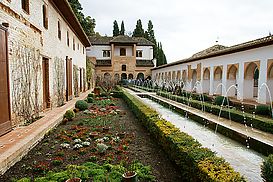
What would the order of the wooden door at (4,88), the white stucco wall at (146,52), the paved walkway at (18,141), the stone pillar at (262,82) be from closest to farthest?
the paved walkway at (18,141), the wooden door at (4,88), the stone pillar at (262,82), the white stucco wall at (146,52)

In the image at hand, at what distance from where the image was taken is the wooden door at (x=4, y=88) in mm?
5875

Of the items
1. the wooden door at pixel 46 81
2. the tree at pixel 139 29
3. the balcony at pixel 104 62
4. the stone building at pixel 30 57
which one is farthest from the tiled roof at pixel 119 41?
the wooden door at pixel 46 81

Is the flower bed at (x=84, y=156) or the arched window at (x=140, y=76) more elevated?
the arched window at (x=140, y=76)

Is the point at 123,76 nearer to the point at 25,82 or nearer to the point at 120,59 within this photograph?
the point at 120,59

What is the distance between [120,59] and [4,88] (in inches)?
1385

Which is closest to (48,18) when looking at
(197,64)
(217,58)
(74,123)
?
(74,123)

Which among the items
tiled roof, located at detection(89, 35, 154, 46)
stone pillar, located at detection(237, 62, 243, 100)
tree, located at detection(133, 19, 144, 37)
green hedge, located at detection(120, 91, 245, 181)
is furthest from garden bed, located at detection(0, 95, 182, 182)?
tree, located at detection(133, 19, 144, 37)

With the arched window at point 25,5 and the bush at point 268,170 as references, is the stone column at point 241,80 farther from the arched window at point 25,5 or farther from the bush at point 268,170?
the bush at point 268,170

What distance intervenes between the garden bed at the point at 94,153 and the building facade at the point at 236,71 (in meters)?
7.82

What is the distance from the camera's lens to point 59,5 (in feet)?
37.4

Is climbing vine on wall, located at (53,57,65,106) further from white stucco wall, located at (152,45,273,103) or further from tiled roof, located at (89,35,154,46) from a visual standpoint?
tiled roof, located at (89,35,154,46)

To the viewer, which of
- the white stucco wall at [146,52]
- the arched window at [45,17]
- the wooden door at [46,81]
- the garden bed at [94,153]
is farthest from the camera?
the white stucco wall at [146,52]

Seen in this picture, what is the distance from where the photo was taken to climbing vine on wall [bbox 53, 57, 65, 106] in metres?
11.7

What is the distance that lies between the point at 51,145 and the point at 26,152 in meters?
0.67
